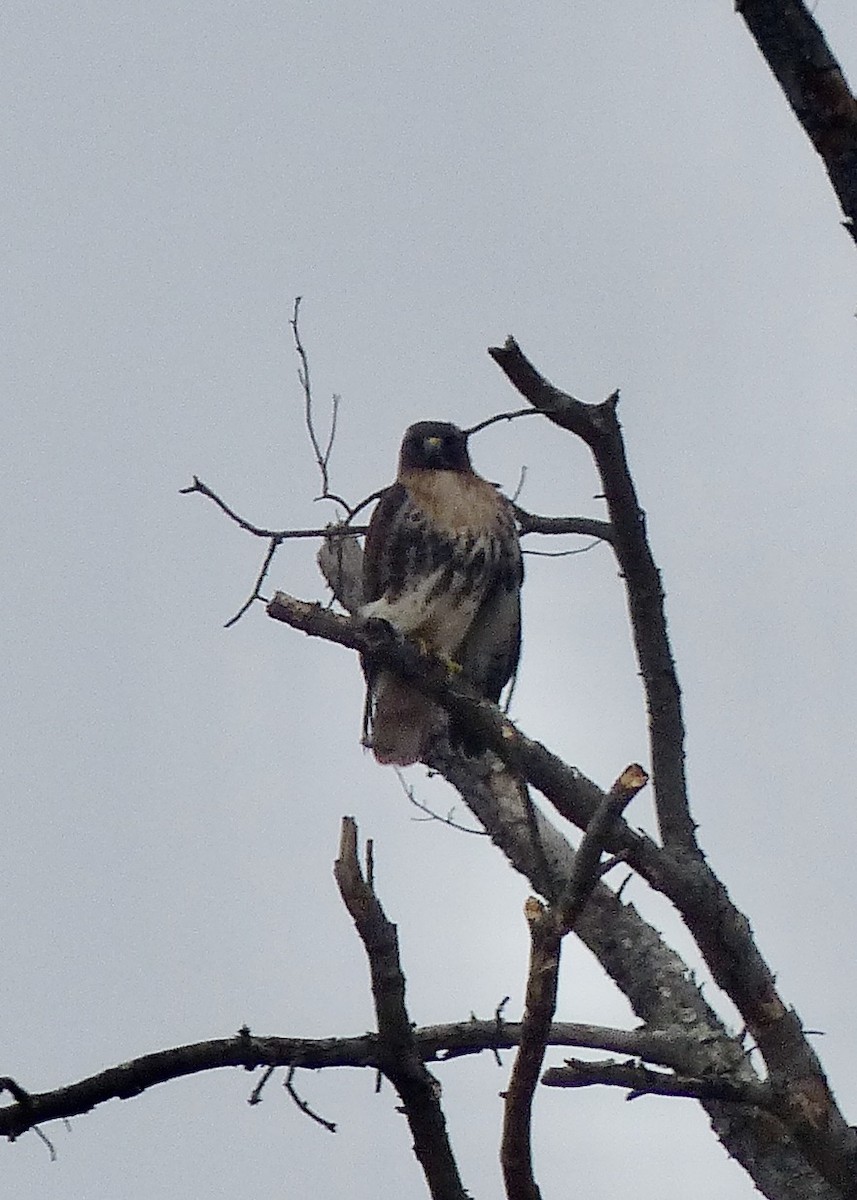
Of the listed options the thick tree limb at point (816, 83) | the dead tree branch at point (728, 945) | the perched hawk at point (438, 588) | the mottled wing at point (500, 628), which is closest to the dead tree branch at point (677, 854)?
the dead tree branch at point (728, 945)

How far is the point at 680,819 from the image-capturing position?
14.6 feet

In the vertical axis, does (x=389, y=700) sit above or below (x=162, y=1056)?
above

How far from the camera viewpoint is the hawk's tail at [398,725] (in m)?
7.09

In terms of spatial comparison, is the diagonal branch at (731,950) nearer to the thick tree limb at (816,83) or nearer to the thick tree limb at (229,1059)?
the thick tree limb at (229,1059)

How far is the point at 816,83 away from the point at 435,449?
5256 mm

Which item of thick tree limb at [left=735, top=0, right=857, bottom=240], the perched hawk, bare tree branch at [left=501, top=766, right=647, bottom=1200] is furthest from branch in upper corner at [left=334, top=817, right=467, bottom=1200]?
the perched hawk

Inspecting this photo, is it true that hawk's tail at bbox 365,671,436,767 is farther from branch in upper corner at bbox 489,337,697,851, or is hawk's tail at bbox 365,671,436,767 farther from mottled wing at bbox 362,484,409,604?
branch in upper corner at bbox 489,337,697,851

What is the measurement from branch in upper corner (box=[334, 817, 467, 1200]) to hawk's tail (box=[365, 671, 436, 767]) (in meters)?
3.89

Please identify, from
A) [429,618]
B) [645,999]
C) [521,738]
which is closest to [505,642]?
[429,618]

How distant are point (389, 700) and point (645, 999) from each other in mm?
1994

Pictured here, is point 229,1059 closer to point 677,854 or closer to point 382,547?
point 677,854

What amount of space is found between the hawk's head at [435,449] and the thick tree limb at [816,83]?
509 cm

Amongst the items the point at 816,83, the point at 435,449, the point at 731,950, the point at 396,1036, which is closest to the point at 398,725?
the point at 435,449

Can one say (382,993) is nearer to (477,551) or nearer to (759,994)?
(759,994)
